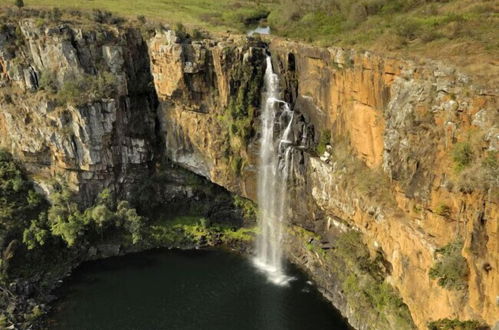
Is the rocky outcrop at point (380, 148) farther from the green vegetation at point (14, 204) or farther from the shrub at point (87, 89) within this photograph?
the green vegetation at point (14, 204)

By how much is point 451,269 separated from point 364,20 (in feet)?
75.4

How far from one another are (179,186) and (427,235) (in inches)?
1015

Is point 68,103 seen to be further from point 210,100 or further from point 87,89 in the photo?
point 210,100

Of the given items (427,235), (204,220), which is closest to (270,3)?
(204,220)

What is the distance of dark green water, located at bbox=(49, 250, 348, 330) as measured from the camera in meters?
31.5

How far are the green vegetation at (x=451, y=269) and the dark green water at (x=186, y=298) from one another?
11131 millimetres

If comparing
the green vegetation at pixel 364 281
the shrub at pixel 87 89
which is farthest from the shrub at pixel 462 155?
the shrub at pixel 87 89

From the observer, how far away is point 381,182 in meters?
27.9

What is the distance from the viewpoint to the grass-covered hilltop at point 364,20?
1045 inches

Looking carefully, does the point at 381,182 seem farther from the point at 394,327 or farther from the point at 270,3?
the point at 270,3

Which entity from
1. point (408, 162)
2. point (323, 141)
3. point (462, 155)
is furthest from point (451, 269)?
point (323, 141)

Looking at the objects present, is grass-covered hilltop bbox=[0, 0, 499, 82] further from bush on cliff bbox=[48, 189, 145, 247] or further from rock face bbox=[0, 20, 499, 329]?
bush on cliff bbox=[48, 189, 145, 247]

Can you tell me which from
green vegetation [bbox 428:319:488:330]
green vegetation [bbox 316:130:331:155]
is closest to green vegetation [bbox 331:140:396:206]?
green vegetation [bbox 316:130:331:155]

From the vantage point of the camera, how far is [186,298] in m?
→ 34.0
